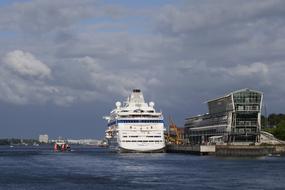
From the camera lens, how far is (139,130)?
166 m

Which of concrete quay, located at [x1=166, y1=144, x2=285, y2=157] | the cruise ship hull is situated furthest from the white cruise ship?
concrete quay, located at [x1=166, y1=144, x2=285, y2=157]

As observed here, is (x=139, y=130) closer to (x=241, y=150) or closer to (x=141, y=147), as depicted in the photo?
(x=141, y=147)

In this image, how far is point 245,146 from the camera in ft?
543

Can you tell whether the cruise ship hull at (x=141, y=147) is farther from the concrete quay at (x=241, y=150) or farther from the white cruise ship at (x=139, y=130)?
the concrete quay at (x=241, y=150)

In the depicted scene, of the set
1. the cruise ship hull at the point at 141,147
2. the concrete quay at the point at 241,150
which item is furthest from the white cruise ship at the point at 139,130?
the concrete quay at the point at 241,150

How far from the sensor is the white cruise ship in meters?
164

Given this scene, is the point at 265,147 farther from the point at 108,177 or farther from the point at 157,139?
the point at 108,177

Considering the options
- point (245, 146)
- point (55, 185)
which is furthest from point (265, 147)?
point (55, 185)

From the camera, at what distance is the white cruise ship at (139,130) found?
164 m

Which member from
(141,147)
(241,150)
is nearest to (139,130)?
(141,147)

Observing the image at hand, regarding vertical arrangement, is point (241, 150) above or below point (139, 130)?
below

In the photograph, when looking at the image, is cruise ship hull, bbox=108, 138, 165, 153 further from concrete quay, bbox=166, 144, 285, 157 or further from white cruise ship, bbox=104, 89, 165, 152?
concrete quay, bbox=166, 144, 285, 157

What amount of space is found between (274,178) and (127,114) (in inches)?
3667

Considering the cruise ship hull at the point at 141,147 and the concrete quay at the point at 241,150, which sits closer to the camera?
the concrete quay at the point at 241,150
